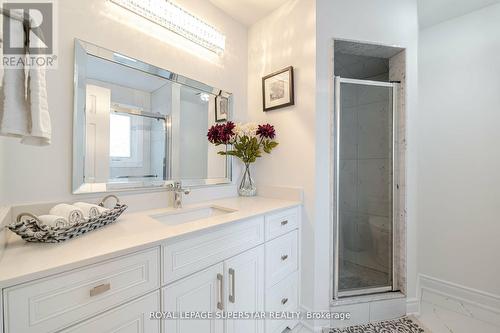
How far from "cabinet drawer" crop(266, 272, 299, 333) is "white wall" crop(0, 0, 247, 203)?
2.94 ft

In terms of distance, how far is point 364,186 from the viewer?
1.89 meters

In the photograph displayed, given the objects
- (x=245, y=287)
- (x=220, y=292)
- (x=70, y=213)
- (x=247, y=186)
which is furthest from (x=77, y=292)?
(x=247, y=186)

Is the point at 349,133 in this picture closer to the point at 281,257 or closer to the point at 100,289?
the point at 281,257

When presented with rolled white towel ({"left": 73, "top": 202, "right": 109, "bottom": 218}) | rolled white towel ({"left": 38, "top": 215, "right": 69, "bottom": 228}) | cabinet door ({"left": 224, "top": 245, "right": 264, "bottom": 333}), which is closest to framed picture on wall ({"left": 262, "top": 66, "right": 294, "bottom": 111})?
cabinet door ({"left": 224, "top": 245, "right": 264, "bottom": 333})

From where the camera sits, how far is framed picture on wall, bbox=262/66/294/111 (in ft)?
5.19

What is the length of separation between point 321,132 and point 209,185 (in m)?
0.91

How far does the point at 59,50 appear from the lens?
96 centimetres

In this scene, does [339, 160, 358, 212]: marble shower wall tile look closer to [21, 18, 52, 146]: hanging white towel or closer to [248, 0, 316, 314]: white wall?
[248, 0, 316, 314]: white wall

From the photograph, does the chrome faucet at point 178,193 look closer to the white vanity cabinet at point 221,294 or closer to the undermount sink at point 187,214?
the undermount sink at point 187,214

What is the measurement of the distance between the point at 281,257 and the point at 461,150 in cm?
178

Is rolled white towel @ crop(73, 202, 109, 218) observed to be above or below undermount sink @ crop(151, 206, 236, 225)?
above

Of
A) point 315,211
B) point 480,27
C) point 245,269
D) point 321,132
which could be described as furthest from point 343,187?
point 480,27

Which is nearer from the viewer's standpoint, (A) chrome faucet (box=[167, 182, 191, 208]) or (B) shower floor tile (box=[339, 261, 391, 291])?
(A) chrome faucet (box=[167, 182, 191, 208])

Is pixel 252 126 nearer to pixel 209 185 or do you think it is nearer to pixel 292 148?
pixel 292 148
